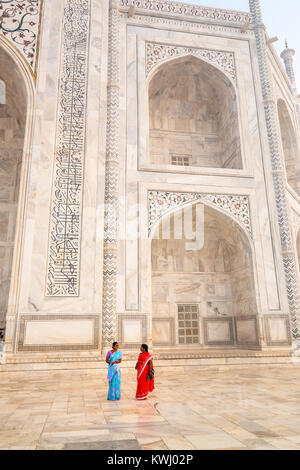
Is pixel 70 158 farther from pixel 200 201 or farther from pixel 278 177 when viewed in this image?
pixel 278 177

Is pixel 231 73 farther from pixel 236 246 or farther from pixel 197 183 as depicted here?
pixel 236 246

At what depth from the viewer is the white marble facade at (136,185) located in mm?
6770

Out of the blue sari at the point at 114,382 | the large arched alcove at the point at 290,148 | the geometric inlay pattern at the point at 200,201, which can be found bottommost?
the blue sari at the point at 114,382

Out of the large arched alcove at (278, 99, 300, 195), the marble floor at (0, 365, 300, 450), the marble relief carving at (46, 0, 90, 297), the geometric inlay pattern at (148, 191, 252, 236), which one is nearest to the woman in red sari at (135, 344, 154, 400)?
the marble floor at (0, 365, 300, 450)

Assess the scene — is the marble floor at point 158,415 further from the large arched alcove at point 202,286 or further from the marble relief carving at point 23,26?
the marble relief carving at point 23,26

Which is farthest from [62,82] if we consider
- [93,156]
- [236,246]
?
[236,246]

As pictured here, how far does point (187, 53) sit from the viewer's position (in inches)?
360

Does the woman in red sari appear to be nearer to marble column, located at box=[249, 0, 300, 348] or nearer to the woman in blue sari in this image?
the woman in blue sari

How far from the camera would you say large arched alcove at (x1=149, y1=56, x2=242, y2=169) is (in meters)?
9.44

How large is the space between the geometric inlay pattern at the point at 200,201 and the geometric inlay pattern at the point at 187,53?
327 centimetres

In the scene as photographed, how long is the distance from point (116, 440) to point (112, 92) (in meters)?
7.51

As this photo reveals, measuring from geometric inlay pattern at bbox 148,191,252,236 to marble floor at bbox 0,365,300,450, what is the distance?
3.62 metres

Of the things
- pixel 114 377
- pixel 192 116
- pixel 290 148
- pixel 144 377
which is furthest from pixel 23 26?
pixel 290 148

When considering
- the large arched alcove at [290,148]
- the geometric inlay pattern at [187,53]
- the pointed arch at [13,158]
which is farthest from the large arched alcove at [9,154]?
the large arched alcove at [290,148]
